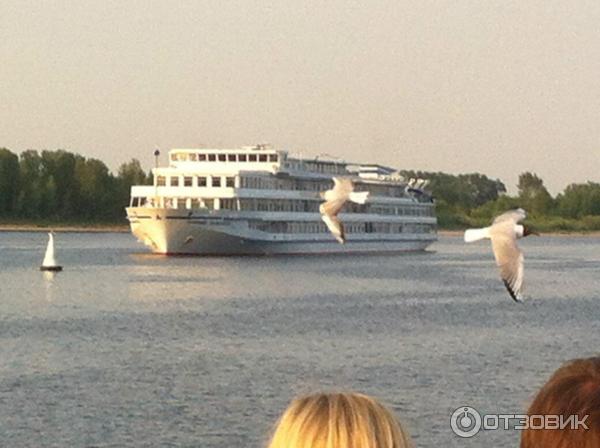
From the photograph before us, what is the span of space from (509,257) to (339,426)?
2.83m

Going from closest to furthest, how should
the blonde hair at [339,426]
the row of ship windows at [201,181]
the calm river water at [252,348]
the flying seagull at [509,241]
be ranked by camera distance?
the blonde hair at [339,426]
the flying seagull at [509,241]
the calm river water at [252,348]
the row of ship windows at [201,181]

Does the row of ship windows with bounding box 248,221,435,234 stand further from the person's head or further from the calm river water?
the person's head

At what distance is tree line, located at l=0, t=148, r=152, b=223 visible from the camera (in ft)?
332

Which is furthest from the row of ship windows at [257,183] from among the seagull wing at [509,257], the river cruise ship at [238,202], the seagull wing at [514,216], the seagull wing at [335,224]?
the seagull wing at [514,216]

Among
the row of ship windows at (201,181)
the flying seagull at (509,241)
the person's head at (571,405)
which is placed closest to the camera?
the person's head at (571,405)

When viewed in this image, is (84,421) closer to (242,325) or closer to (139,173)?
(242,325)

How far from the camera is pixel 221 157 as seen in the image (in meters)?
62.6

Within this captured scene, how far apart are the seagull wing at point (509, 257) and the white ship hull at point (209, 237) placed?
2162 inches

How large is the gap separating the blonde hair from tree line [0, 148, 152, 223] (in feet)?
317

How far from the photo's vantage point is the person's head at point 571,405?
2102mm

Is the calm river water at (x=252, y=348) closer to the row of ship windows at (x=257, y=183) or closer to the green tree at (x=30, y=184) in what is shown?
the row of ship windows at (x=257, y=183)

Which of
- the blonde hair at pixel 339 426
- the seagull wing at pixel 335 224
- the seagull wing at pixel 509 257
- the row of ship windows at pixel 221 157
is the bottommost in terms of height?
the blonde hair at pixel 339 426

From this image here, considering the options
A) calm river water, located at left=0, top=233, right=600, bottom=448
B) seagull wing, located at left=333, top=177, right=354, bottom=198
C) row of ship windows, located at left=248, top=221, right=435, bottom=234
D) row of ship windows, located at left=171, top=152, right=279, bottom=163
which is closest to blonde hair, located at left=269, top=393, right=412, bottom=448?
seagull wing, located at left=333, top=177, right=354, bottom=198

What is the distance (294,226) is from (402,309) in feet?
88.7
